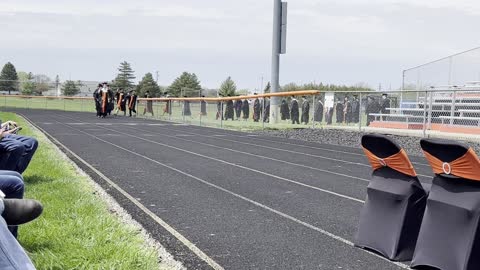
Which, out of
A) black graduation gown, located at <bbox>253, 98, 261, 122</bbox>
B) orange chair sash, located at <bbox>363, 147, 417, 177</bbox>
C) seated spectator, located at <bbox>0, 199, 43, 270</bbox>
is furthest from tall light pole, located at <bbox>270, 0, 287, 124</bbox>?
seated spectator, located at <bbox>0, 199, 43, 270</bbox>

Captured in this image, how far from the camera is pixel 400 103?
2164 cm

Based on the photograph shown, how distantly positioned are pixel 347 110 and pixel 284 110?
5116mm

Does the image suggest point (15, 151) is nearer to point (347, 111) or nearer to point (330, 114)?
point (347, 111)

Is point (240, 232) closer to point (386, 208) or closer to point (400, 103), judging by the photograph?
point (386, 208)

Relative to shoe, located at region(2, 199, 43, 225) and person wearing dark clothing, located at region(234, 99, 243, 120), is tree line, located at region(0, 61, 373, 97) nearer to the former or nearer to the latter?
person wearing dark clothing, located at region(234, 99, 243, 120)

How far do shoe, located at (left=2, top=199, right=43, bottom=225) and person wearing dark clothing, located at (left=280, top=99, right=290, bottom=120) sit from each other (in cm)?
2475

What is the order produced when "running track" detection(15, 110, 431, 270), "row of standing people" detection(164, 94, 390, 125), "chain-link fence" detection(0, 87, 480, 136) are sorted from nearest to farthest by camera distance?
"running track" detection(15, 110, 431, 270)
"chain-link fence" detection(0, 87, 480, 136)
"row of standing people" detection(164, 94, 390, 125)

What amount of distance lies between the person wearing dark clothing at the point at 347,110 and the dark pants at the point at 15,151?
1716cm

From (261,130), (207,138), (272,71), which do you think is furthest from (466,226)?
(272,71)

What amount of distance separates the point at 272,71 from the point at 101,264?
88.6 feet

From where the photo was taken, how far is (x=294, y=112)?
1072 inches

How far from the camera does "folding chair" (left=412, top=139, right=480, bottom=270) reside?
429 cm

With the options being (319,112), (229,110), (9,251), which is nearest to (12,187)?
A: (9,251)

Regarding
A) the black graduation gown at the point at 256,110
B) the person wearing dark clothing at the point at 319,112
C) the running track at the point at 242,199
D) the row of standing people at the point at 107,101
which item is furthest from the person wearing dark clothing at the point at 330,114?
the row of standing people at the point at 107,101
